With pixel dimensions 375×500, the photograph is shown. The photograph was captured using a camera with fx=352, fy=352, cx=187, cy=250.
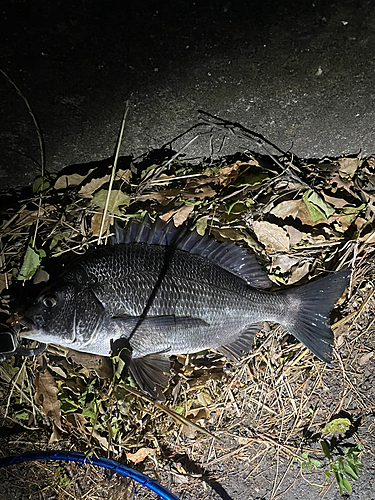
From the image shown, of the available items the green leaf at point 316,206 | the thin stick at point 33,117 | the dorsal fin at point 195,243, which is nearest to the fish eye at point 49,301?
the dorsal fin at point 195,243

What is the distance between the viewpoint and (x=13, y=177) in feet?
5.55

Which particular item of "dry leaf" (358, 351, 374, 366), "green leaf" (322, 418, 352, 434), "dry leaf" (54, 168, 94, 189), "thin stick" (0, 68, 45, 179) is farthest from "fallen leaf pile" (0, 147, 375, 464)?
"green leaf" (322, 418, 352, 434)

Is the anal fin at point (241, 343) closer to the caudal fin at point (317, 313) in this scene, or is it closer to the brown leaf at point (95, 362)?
the caudal fin at point (317, 313)

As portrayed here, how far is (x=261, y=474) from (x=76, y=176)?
1955 mm

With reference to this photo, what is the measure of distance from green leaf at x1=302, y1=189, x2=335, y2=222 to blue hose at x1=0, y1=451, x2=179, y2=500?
1.60m

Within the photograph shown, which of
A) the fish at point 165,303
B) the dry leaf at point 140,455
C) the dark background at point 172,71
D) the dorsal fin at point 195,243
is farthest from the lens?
the dry leaf at point 140,455

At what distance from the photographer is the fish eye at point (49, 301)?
4.81ft

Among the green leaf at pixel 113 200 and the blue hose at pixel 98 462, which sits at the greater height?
the green leaf at pixel 113 200

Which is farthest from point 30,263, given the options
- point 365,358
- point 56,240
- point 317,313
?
point 365,358

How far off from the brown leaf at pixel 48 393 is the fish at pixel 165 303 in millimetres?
340

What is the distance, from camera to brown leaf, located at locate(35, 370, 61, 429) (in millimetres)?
1724

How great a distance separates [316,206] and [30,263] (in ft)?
4.63

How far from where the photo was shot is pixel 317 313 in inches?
67.4

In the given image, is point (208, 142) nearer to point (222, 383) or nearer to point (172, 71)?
point (172, 71)
